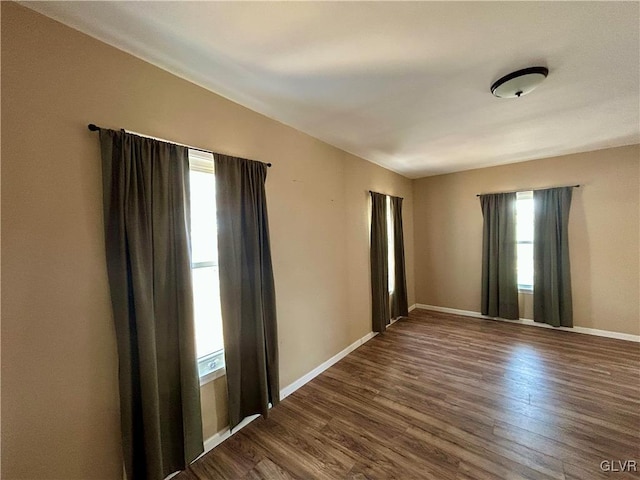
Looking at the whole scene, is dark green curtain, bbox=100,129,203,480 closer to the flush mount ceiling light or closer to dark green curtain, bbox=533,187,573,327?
the flush mount ceiling light

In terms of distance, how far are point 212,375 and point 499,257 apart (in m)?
4.47

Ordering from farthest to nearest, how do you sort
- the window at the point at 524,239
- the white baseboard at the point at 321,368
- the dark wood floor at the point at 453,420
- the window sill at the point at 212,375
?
the window at the point at 524,239, the white baseboard at the point at 321,368, the window sill at the point at 212,375, the dark wood floor at the point at 453,420

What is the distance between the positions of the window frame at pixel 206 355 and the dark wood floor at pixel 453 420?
1.76 ft

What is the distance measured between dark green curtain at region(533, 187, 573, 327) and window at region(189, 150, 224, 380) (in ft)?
15.1

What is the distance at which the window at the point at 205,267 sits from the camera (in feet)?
6.12

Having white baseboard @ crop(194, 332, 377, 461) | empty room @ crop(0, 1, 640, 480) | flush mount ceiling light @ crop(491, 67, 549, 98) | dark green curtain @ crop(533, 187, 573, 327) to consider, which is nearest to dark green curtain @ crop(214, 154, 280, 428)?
empty room @ crop(0, 1, 640, 480)

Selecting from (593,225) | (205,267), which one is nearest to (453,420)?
(205,267)

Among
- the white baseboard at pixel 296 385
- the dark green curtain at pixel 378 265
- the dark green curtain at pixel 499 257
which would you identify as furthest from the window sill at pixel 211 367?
the dark green curtain at pixel 499 257

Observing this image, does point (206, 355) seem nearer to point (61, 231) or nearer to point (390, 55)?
point (61, 231)

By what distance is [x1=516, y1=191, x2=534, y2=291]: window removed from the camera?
407cm

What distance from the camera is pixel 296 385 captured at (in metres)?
2.54

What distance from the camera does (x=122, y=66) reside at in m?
1.45

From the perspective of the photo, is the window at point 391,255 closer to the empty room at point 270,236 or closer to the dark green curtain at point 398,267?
the dark green curtain at point 398,267

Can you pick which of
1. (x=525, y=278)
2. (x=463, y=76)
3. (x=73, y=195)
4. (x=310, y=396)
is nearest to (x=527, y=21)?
(x=463, y=76)
